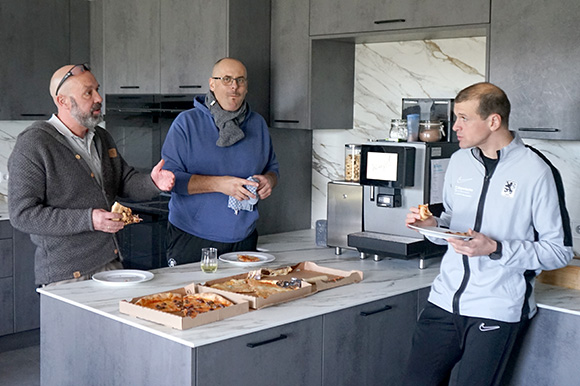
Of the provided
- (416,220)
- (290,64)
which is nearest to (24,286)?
(290,64)

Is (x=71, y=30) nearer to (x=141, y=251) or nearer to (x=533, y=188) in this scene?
(x=141, y=251)

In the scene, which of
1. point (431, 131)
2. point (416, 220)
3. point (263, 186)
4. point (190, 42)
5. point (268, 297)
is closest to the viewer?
point (268, 297)

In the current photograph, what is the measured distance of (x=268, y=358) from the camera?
239 centimetres

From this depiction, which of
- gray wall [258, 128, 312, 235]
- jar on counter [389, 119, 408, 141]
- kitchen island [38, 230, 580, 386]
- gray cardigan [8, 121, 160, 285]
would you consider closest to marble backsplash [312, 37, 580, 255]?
gray wall [258, 128, 312, 235]

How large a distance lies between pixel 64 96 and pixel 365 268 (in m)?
1.45

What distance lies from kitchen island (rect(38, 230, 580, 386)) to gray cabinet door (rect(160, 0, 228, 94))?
1450 millimetres

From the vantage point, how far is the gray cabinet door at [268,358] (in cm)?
221

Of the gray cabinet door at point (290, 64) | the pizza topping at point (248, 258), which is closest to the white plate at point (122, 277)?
the pizza topping at point (248, 258)

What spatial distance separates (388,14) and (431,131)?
0.67 meters

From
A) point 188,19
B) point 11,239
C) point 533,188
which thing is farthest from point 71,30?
point 533,188

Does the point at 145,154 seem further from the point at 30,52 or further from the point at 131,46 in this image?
the point at 30,52

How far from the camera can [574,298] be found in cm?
292

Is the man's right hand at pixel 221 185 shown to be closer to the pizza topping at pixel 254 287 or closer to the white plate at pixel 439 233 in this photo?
the pizza topping at pixel 254 287

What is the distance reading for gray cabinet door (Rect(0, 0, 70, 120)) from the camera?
4742mm
